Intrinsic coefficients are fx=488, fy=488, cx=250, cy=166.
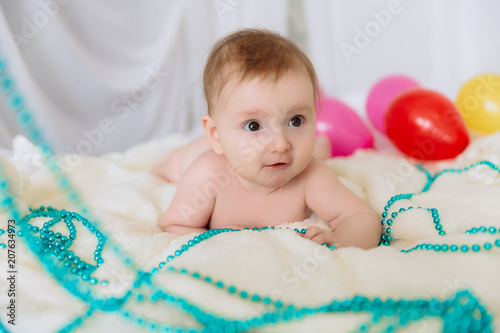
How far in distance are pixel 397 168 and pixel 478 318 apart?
2.36ft

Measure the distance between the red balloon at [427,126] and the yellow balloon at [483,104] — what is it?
0.10m

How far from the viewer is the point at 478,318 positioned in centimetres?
73

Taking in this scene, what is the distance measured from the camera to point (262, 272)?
2.67 feet

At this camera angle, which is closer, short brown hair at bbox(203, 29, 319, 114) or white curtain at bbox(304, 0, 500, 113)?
short brown hair at bbox(203, 29, 319, 114)

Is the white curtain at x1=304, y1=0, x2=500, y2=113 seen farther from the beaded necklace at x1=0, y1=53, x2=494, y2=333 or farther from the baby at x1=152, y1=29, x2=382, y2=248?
the beaded necklace at x1=0, y1=53, x2=494, y2=333

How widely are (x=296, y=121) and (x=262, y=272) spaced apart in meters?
0.34

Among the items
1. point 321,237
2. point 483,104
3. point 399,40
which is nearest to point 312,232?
point 321,237

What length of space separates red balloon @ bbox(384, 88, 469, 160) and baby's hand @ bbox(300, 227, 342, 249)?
0.75m

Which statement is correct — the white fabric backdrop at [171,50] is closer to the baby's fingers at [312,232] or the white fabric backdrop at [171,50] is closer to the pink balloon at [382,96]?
the pink balloon at [382,96]

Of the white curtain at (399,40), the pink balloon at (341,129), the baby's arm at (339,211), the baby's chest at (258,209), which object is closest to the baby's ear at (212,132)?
the baby's chest at (258,209)

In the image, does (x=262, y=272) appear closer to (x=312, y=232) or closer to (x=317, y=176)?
(x=312, y=232)

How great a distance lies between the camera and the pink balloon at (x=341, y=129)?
174cm

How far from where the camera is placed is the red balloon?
1554 millimetres

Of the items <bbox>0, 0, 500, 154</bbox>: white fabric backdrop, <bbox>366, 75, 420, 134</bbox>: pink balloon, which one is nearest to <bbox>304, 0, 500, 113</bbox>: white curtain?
<bbox>0, 0, 500, 154</bbox>: white fabric backdrop
